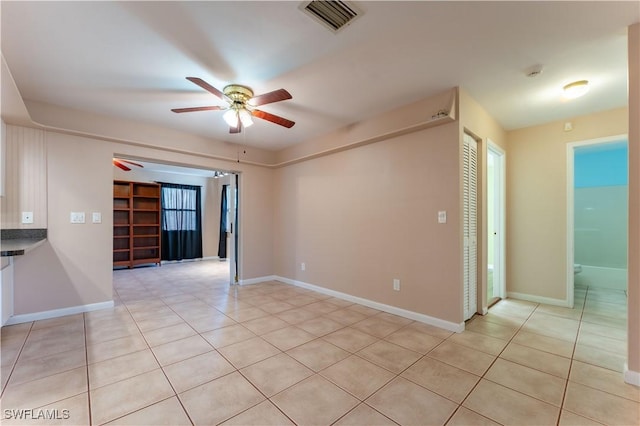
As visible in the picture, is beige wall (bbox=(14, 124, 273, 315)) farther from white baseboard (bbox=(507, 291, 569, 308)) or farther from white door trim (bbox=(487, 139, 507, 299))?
white baseboard (bbox=(507, 291, 569, 308))

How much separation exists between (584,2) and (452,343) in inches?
108

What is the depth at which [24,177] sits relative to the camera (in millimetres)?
3055

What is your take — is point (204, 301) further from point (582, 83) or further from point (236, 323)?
point (582, 83)

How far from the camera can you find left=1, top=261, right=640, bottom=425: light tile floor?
1.63 meters

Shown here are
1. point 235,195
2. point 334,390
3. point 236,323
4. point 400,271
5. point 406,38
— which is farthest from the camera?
point 235,195

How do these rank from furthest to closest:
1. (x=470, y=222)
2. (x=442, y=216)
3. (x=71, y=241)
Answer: (x=71, y=241), (x=470, y=222), (x=442, y=216)

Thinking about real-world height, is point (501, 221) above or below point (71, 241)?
above

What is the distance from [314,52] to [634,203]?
2595mm

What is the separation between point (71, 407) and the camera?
1650 millimetres

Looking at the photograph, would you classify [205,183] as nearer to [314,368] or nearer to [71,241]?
[71,241]

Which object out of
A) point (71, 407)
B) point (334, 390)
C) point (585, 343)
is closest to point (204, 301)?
point (71, 407)

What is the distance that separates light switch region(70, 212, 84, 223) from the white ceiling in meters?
1.32

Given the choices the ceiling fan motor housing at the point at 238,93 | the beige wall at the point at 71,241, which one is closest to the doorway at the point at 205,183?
the beige wall at the point at 71,241

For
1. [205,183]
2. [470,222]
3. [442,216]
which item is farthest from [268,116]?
[205,183]
